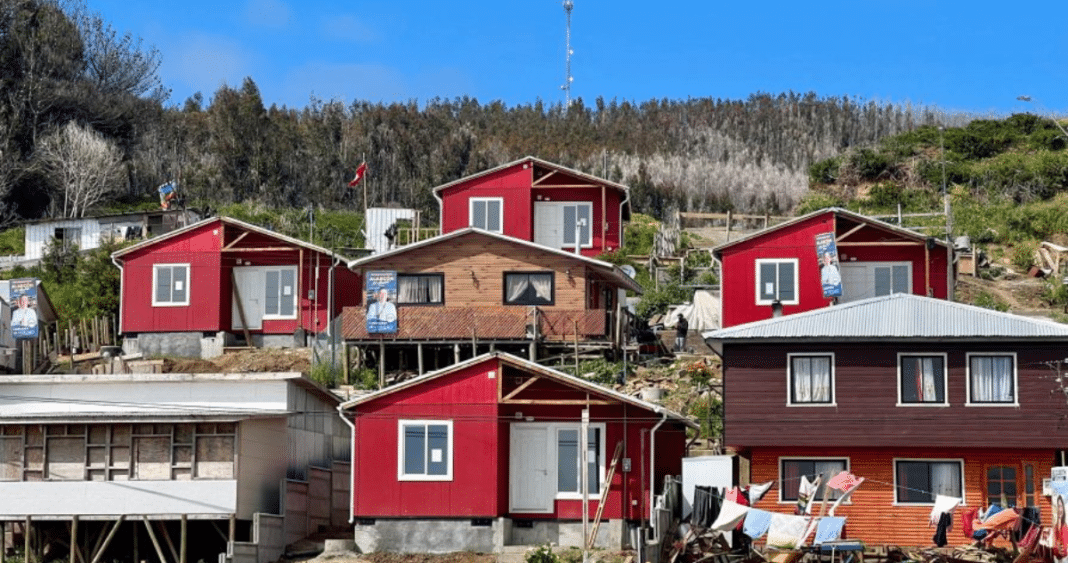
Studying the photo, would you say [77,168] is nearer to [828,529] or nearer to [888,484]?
[888,484]

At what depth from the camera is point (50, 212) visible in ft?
292

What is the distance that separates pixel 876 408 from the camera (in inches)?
1651

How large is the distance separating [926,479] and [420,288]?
19513mm

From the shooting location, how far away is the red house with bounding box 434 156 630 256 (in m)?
66.0

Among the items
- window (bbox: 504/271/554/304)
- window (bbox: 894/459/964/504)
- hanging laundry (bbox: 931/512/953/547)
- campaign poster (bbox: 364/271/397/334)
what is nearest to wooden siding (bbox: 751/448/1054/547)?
window (bbox: 894/459/964/504)

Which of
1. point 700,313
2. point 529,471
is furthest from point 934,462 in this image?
point 700,313

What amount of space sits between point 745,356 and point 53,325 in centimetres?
2934

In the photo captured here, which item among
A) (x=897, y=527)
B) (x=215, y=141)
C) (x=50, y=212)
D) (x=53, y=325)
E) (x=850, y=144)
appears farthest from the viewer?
(x=850, y=144)

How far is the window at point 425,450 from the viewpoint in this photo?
42.4m

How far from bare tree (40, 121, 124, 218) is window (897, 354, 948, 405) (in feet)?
183

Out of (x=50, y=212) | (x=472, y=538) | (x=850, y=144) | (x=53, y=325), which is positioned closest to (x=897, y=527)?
(x=472, y=538)

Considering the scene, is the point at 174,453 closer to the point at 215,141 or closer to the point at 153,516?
the point at 153,516

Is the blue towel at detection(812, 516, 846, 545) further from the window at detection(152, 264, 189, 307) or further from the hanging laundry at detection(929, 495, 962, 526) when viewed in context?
the window at detection(152, 264, 189, 307)

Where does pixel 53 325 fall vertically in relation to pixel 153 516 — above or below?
above
